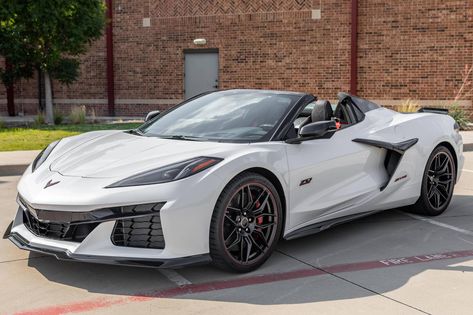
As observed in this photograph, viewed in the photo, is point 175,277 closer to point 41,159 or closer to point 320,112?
point 41,159

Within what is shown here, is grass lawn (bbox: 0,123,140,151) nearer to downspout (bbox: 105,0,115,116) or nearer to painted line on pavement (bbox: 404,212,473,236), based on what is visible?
downspout (bbox: 105,0,115,116)

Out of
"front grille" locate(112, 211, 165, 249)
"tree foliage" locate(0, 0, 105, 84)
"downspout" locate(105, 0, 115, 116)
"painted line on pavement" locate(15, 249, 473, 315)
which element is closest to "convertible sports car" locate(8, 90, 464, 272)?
"front grille" locate(112, 211, 165, 249)

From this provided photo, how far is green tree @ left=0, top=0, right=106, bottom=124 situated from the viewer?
54.6 feet

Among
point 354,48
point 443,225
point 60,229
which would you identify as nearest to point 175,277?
point 60,229

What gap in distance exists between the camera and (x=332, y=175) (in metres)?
5.16

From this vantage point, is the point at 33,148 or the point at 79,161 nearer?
the point at 79,161

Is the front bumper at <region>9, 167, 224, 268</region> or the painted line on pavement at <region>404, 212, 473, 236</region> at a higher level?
the front bumper at <region>9, 167, 224, 268</region>

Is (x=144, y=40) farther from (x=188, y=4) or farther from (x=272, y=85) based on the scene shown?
(x=272, y=85)

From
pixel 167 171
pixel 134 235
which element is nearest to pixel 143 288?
pixel 134 235

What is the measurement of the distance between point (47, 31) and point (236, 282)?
47.5 feet

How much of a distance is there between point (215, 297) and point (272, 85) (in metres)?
16.8

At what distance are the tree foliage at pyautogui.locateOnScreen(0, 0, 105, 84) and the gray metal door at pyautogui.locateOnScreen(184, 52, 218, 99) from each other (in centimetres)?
379

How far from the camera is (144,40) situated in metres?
21.9

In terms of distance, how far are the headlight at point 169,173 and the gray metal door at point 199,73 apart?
17276mm
